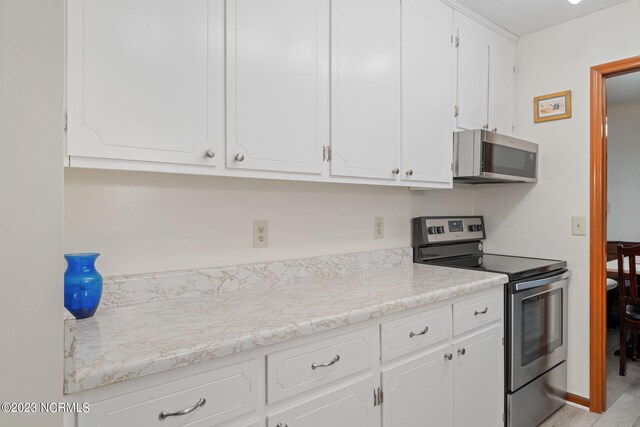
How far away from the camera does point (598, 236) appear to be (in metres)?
2.25

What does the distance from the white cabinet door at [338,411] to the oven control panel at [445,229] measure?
118cm

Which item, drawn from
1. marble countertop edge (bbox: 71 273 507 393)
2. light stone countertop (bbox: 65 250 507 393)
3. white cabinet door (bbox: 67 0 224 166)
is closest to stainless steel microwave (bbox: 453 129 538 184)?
light stone countertop (bbox: 65 250 507 393)

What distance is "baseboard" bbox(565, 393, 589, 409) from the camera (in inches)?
91.0

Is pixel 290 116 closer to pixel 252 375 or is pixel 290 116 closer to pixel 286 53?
pixel 286 53

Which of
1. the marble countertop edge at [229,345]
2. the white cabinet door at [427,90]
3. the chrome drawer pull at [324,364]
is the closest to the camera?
the marble countertop edge at [229,345]

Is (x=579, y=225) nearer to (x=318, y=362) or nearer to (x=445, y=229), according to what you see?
(x=445, y=229)

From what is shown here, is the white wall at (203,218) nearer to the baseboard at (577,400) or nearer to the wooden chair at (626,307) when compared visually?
the baseboard at (577,400)

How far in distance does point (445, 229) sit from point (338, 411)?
1560mm

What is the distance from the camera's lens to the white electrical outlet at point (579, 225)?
7.58 ft

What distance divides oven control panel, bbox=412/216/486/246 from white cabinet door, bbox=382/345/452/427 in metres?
0.83

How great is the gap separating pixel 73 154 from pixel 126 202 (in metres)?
0.36

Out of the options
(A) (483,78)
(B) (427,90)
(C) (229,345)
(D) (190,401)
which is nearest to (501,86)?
Result: (A) (483,78)

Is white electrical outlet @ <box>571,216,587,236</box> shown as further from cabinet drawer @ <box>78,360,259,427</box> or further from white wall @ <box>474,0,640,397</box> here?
cabinet drawer @ <box>78,360,259,427</box>

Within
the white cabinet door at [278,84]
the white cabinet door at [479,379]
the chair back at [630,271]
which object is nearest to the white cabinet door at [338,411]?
the white cabinet door at [479,379]
